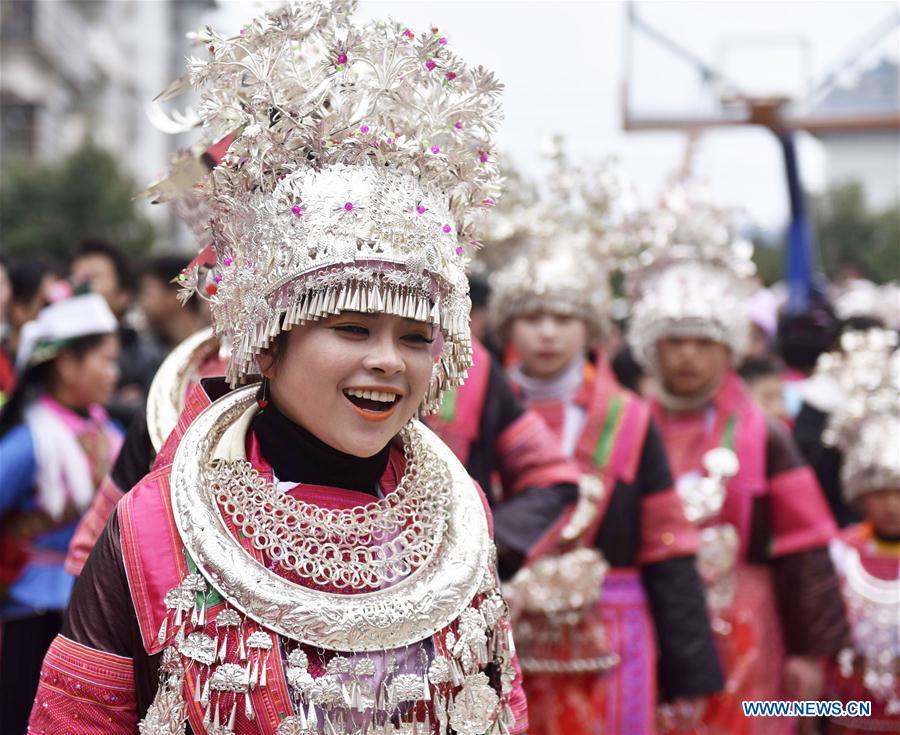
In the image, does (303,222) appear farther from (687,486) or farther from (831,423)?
(831,423)

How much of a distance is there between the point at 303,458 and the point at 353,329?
284mm

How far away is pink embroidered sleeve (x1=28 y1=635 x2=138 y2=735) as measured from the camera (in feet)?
6.97

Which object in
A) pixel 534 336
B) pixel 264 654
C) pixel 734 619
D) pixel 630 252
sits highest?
pixel 630 252

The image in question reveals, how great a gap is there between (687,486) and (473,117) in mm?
2992

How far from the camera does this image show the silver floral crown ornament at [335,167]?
2.25 metres

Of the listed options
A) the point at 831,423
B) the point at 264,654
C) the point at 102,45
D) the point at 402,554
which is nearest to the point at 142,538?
the point at 264,654

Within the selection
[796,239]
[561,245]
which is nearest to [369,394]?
[561,245]

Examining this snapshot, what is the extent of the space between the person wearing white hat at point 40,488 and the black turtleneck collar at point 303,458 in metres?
2.22

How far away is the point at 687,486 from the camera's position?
16.6ft

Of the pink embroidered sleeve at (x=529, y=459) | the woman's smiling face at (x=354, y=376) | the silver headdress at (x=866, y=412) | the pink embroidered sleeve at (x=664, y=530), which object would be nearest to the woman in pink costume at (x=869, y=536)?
the silver headdress at (x=866, y=412)

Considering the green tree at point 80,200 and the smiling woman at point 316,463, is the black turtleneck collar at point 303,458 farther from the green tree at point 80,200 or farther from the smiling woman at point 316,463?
the green tree at point 80,200

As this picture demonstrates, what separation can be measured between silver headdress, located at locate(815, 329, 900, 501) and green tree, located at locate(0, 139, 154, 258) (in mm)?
16859

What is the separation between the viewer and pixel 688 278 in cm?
545

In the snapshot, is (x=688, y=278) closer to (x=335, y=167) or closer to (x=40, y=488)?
(x=40, y=488)
